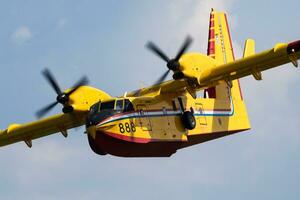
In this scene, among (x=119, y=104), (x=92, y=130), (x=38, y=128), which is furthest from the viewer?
(x=38, y=128)

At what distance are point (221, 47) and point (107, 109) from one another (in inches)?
402

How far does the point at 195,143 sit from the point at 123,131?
477 centimetres

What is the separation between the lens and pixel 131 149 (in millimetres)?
31859

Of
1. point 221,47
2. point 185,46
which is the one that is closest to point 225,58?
point 221,47

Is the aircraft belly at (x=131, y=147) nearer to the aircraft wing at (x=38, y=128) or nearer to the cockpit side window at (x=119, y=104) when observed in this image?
the cockpit side window at (x=119, y=104)

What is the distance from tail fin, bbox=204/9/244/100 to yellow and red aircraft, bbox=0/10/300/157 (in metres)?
0.28

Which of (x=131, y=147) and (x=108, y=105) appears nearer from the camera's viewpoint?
(x=108, y=105)

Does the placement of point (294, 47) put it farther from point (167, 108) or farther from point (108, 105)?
point (108, 105)

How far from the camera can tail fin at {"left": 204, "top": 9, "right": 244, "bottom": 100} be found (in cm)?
3700

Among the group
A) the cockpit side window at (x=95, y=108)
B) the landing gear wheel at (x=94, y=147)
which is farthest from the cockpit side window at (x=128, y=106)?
the landing gear wheel at (x=94, y=147)

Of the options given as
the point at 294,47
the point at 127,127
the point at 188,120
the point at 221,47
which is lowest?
the point at 188,120

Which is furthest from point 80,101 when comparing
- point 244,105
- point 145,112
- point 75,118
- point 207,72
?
point 244,105

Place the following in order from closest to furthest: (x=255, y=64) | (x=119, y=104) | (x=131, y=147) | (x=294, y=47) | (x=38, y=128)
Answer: (x=294, y=47), (x=119, y=104), (x=131, y=147), (x=255, y=64), (x=38, y=128)

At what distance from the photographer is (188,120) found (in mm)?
33094
